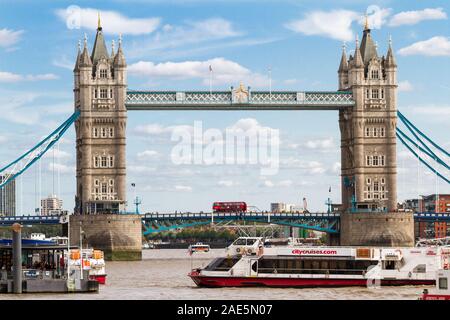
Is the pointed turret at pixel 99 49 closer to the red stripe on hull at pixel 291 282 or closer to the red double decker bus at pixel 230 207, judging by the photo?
the red double decker bus at pixel 230 207

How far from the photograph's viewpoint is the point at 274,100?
5527 inches

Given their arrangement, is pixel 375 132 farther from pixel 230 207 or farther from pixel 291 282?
pixel 291 282

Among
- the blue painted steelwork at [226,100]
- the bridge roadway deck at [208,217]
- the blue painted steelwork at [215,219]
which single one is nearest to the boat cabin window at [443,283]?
the bridge roadway deck at [208,217]

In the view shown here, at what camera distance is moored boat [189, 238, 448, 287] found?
71562 millimetres

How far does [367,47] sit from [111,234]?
1666 inches

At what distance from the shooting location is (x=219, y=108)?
140 meters

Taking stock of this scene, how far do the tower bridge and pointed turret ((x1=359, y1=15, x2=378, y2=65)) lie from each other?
0.84 metres

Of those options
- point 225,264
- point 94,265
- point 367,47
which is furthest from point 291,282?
point 367,47

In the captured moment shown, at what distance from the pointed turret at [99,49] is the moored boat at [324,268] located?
72.0 metres

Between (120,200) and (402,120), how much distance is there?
1478 inches

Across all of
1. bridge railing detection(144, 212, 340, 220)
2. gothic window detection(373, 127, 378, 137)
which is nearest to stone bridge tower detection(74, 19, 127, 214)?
bridge railing detection(144, 212, 340, 220)
